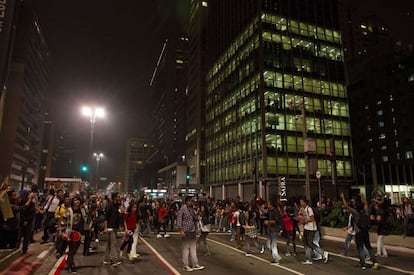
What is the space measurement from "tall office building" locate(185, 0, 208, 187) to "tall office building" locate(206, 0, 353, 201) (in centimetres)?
2152

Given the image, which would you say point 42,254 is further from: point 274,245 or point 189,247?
point 274,245

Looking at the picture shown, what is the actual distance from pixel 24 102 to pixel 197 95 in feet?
187

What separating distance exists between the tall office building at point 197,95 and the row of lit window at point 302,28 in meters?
37.5

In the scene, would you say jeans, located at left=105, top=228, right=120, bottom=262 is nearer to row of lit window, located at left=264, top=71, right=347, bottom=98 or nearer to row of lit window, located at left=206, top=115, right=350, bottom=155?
row of lit window, located at left=206, top=115, right=350, bottom=155

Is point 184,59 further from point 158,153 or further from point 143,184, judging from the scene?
point 143,184

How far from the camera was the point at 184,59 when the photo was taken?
133m

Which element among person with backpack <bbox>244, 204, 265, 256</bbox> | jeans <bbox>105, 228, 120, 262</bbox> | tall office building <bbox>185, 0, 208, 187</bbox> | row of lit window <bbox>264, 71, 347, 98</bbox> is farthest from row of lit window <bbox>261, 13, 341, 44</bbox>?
jeans <bbox>105, 228, 120, 262</bbox>

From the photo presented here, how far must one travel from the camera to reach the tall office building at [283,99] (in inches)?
1826

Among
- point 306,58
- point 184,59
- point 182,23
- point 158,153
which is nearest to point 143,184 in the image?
point 158,153

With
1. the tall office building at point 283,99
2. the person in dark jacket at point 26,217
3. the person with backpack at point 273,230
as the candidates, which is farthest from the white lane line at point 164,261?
the tall office building at point 283,99

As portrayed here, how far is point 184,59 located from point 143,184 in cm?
6110

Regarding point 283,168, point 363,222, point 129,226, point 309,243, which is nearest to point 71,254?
point 129,226

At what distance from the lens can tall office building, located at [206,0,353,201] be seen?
46.4m

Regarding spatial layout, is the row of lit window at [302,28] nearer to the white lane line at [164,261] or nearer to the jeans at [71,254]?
the white lane line at [164,261]
